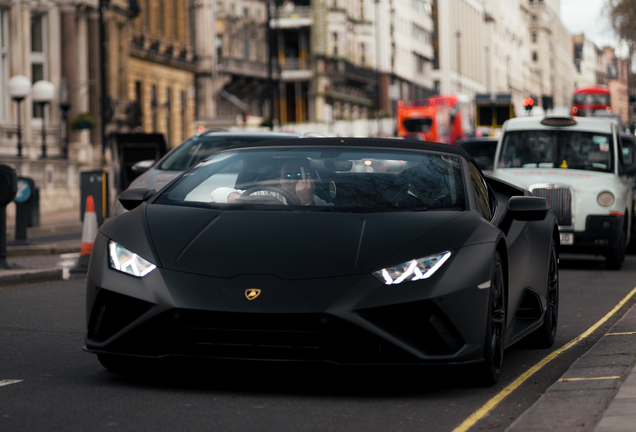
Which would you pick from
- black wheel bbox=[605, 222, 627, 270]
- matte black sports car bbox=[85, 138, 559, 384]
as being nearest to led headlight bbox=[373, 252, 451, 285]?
matte black sports car bbox=[85, 138, 559, 384]

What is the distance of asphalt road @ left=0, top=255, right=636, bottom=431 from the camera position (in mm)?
5023

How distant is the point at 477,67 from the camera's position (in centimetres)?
14400

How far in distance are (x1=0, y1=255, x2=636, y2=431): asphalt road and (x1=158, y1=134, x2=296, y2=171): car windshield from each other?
7.06m

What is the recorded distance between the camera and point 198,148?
585 inches

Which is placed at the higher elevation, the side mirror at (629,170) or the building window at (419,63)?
the building window at (419,63)

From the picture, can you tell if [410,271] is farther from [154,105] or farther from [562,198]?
[154,105]

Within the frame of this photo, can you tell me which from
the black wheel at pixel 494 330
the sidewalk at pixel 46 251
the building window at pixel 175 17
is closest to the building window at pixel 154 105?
the building window at pixel 175 17

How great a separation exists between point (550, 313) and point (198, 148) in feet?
26.2

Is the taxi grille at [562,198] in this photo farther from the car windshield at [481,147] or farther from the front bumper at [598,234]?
the car windshield at [481,147]

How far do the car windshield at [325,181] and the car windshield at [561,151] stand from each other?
820 centimetres

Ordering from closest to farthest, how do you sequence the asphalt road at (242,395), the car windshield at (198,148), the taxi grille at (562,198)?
the asphalt road at (242,395), the taxi grille at (562,198), the car windshield at (198,148)

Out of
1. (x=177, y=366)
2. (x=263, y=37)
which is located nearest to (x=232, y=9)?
(x=263, y=37)

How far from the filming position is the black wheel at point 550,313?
7473 mm

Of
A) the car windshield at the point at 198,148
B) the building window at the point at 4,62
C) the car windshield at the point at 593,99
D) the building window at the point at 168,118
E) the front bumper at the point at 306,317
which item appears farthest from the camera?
the car windshield at the point at 593,99
